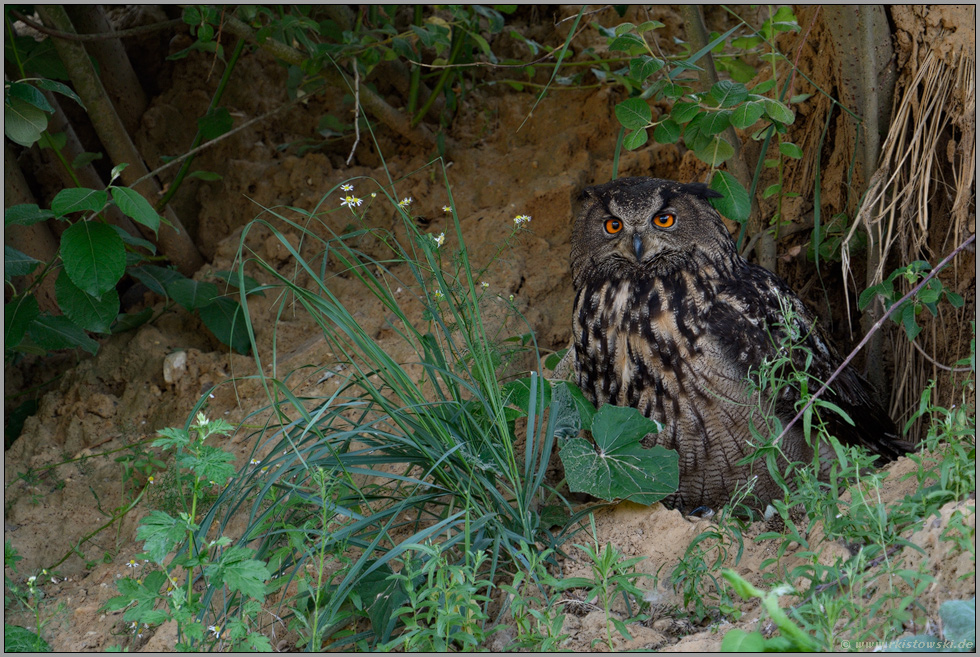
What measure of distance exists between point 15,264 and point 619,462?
2.25m

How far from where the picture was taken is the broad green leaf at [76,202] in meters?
2.42

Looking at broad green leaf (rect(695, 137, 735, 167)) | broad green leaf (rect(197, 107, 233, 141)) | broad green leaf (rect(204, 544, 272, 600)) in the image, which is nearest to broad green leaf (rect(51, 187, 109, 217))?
broad green leaf (rect(197, 107, 233, 141))

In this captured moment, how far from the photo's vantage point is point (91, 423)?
320 centimetres

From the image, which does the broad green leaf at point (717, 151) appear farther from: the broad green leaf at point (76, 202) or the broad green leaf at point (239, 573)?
the broad green leaf at point (76, 202)

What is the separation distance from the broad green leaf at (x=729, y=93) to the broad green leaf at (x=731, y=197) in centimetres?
26

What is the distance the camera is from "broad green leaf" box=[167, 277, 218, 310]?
3215 mm

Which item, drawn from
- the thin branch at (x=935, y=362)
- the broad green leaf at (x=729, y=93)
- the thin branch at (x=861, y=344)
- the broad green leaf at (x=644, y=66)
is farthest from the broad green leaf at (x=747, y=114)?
the thin branch at (x=935, y=362)

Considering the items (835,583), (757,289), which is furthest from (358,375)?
(757,289)

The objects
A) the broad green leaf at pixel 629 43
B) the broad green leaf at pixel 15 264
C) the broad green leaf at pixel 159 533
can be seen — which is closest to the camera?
the broad green leaf at pixel 159 533

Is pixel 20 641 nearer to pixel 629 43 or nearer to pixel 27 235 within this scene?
pixel 27 235

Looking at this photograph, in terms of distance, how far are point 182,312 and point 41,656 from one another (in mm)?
2032

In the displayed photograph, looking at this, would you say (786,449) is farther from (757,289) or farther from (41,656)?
(41,656)

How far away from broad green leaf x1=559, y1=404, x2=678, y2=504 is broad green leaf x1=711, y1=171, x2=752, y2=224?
2.76 feet

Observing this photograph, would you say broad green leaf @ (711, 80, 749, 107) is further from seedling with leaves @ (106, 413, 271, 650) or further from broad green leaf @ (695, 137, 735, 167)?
seedling with leaves @ (106, 413, 271, 650)
